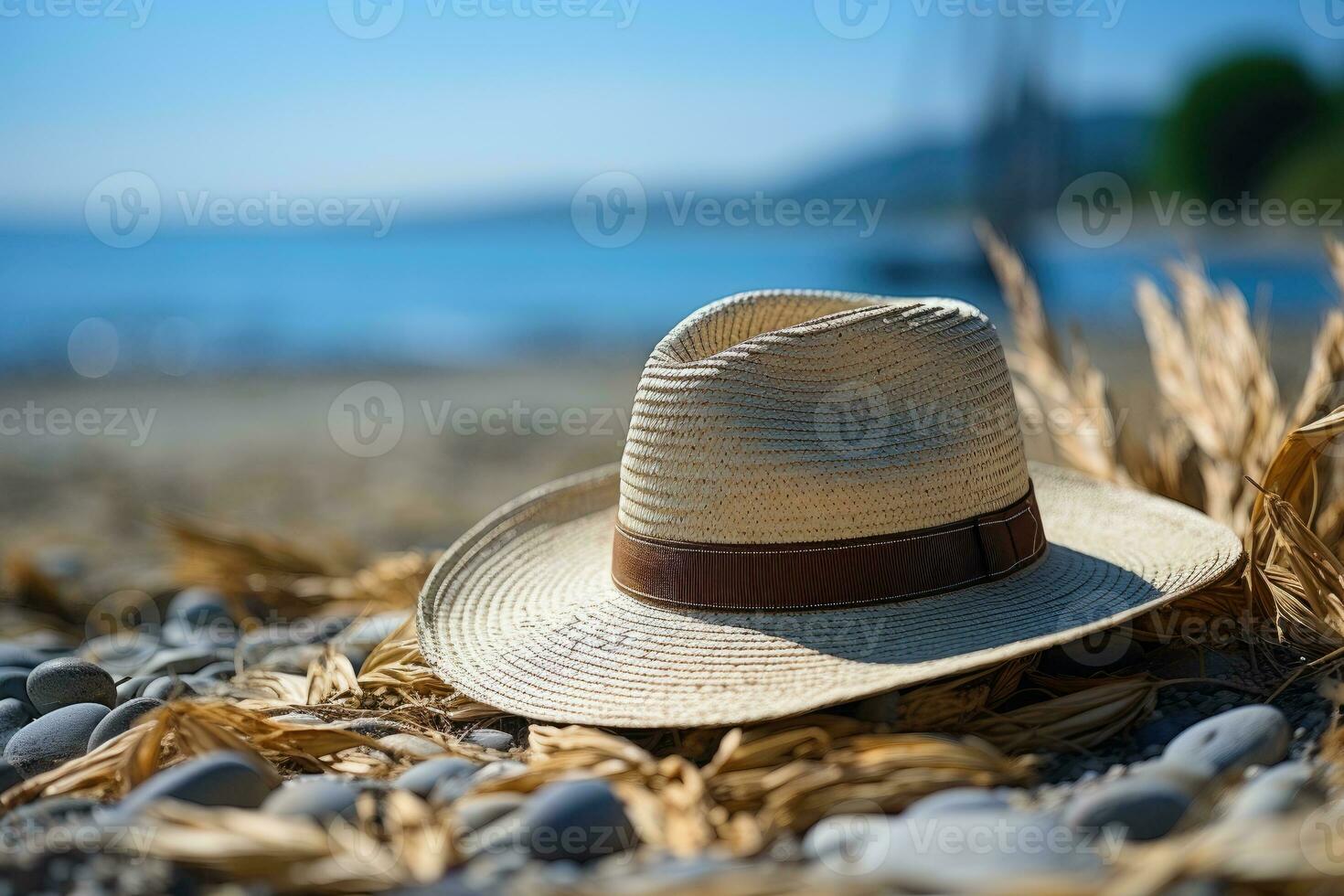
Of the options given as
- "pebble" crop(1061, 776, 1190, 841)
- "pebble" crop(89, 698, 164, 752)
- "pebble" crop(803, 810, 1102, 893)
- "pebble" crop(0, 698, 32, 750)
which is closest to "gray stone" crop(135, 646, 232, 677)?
"pebble" crop(0, 698, 32, 750)

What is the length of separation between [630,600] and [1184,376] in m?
2.09

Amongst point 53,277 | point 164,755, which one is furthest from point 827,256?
point 164,755

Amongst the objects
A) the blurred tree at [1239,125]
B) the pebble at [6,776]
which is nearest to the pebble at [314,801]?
the pebble at [6,776]

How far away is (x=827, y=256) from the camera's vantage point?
1113 inches

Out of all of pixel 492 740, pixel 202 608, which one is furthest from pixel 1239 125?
pixel 492 740

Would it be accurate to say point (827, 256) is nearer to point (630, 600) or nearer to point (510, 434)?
point (510, 434)

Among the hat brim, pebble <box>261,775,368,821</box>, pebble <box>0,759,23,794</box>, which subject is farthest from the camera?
pebble <box>0,759,23,794</box>

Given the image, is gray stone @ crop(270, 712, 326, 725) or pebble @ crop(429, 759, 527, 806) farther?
gray stone @ crop(270, 712, 326, 725)

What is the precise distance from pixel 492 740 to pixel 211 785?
64 cm

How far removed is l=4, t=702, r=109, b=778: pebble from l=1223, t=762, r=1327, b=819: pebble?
7.41ft

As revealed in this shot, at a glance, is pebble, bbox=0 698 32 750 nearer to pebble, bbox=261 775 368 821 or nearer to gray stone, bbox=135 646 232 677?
gray stone, bbox=135 646 232 677

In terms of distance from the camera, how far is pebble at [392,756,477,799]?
2039mm

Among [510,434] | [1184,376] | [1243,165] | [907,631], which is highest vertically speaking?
[1243,165]

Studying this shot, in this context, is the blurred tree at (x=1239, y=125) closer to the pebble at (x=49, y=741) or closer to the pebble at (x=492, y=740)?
the pebble at (x=492, y=740)
